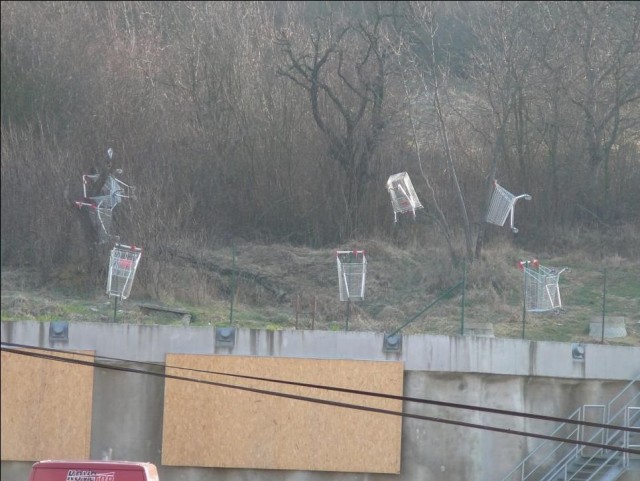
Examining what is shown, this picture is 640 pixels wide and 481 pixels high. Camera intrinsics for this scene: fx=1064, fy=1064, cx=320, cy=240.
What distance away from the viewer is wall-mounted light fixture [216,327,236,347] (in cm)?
1770

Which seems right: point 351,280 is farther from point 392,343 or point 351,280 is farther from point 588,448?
point 588,448

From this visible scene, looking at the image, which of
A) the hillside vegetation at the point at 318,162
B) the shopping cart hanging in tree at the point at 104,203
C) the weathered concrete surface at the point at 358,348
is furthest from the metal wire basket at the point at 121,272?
the shopping cart hanging in tree at the point at 104,203

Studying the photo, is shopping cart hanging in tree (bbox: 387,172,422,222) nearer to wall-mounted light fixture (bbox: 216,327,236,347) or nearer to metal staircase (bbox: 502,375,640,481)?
wall-mounted light fixture (bbox: 216,327,236,347)

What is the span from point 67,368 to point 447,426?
20.9 feet

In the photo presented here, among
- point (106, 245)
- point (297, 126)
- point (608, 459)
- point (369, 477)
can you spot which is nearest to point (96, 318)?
point (106, 245)

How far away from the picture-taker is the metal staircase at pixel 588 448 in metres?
16.8

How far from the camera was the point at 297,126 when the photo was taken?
32125 mm

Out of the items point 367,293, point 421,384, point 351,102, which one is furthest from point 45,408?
point 351,102

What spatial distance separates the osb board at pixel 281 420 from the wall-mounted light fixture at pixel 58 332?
1786 mm

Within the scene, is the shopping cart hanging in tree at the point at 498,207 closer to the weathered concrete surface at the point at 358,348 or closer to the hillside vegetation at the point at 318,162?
the hillside vegetation at the point at 318,162

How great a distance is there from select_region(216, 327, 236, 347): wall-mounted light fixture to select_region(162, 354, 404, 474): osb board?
0.23 metres

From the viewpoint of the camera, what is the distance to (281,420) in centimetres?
1748

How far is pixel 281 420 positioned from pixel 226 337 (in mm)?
1648

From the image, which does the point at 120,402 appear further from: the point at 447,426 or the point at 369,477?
the point at 447,426
